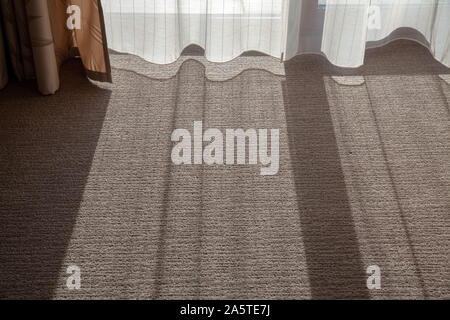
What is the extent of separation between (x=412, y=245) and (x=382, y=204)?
16 centimetres

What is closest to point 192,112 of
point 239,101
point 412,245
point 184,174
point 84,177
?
point 239,101

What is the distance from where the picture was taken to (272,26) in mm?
2334

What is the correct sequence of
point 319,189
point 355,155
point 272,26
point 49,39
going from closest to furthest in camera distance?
1. point 319,189
2. point 355,155
3. point 49,39
4. point 272,26

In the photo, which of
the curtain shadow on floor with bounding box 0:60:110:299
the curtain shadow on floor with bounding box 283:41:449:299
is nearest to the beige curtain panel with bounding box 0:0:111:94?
the curtain shadow on floor with bounding box 0:60:110:299

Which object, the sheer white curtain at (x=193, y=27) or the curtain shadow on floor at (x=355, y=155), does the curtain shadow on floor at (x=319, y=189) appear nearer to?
the curtain shadow on floor at (x=355, y=155)

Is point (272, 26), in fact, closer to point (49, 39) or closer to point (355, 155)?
point (355, 155)

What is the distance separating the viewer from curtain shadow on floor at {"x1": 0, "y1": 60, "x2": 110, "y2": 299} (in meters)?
1.60

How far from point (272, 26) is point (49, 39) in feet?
2.60

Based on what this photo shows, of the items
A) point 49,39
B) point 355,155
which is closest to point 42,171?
point 49,39

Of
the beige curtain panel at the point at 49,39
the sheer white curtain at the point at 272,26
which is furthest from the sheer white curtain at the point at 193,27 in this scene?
the beige curtain panel at the point at 49,39

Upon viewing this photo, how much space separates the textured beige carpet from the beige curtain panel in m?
0.06

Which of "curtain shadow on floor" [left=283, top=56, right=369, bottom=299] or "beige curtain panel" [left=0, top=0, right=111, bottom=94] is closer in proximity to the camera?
"curtain shadow on floor" [left=283, top=56, right=369, bottom=299]

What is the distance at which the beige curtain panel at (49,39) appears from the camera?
2.13m

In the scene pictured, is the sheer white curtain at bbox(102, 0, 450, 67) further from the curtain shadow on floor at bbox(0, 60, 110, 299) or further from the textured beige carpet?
the curtain shadow on floor at bbox(0, 60, 110, 299)
